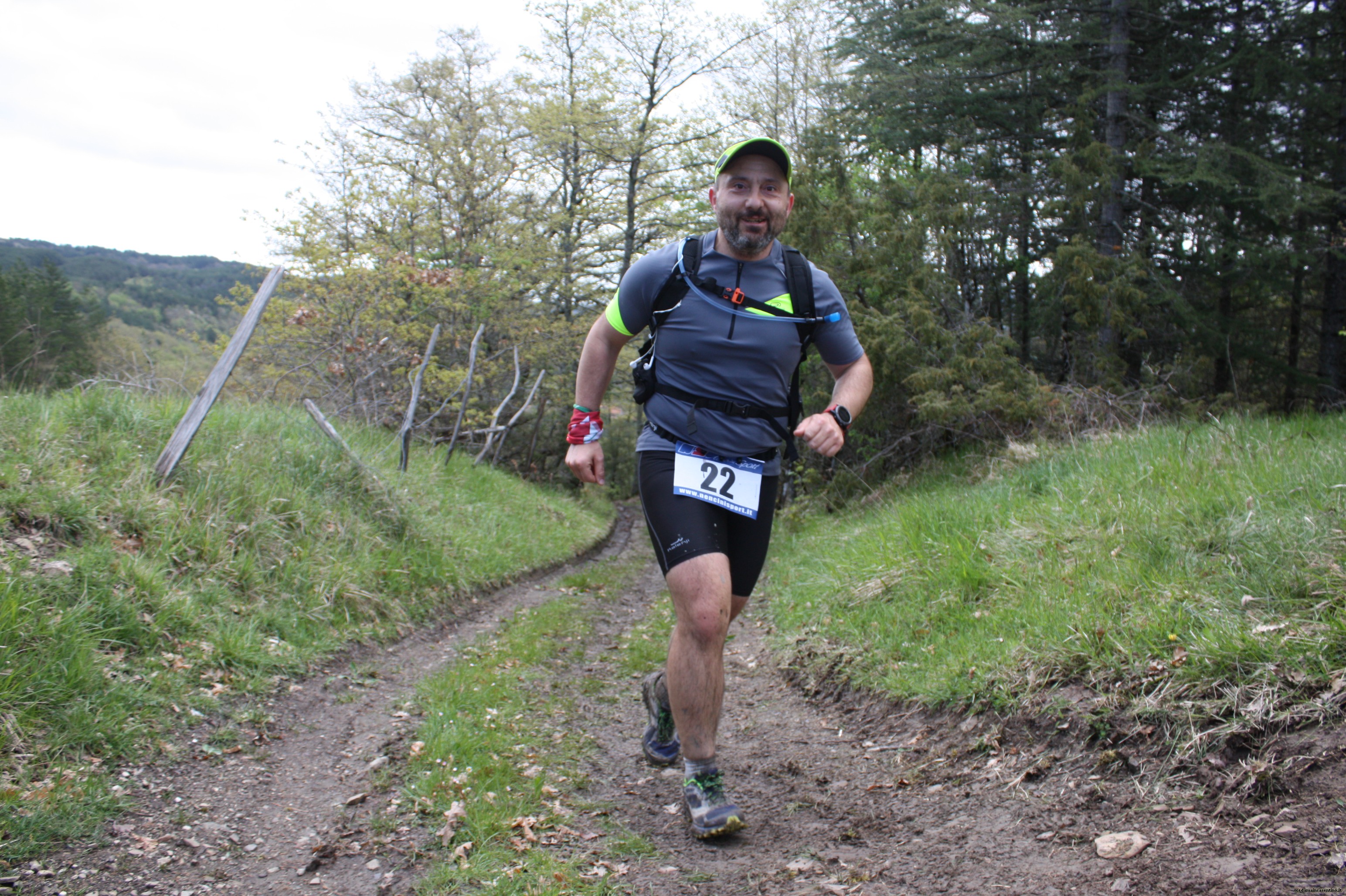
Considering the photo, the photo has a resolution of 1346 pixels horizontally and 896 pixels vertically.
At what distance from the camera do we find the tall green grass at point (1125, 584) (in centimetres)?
286

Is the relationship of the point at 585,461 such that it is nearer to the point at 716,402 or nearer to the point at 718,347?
the point at 716,402

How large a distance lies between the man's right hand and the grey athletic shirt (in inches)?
7.4

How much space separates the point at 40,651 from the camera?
11.1 feet

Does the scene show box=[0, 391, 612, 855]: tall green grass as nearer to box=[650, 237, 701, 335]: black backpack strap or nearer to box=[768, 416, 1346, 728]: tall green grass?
box=[650, 237, 701, 335]: black backpack strap

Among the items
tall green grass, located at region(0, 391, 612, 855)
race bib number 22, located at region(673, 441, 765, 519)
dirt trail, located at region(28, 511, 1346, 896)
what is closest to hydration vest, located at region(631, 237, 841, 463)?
race bib number 22, located at region(673, 441, 765, 519)

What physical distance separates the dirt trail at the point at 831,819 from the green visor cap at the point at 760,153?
245 cm

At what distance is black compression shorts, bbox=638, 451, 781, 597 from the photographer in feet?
9.74

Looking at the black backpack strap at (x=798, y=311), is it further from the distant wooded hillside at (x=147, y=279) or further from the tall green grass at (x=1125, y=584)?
the distant wooded hillside at (x=147, y=279)

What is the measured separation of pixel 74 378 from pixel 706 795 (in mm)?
6135

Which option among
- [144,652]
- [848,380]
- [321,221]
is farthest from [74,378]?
[321,221]

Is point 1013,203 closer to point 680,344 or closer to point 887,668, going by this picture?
point 887,668

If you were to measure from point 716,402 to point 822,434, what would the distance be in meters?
0.43

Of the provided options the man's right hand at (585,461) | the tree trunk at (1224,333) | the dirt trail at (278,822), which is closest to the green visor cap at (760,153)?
the man's right hand at (585,461)

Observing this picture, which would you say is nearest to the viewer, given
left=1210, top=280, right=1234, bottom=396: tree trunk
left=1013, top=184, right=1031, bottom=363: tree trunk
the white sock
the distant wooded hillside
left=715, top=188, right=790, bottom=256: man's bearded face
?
the white sock
